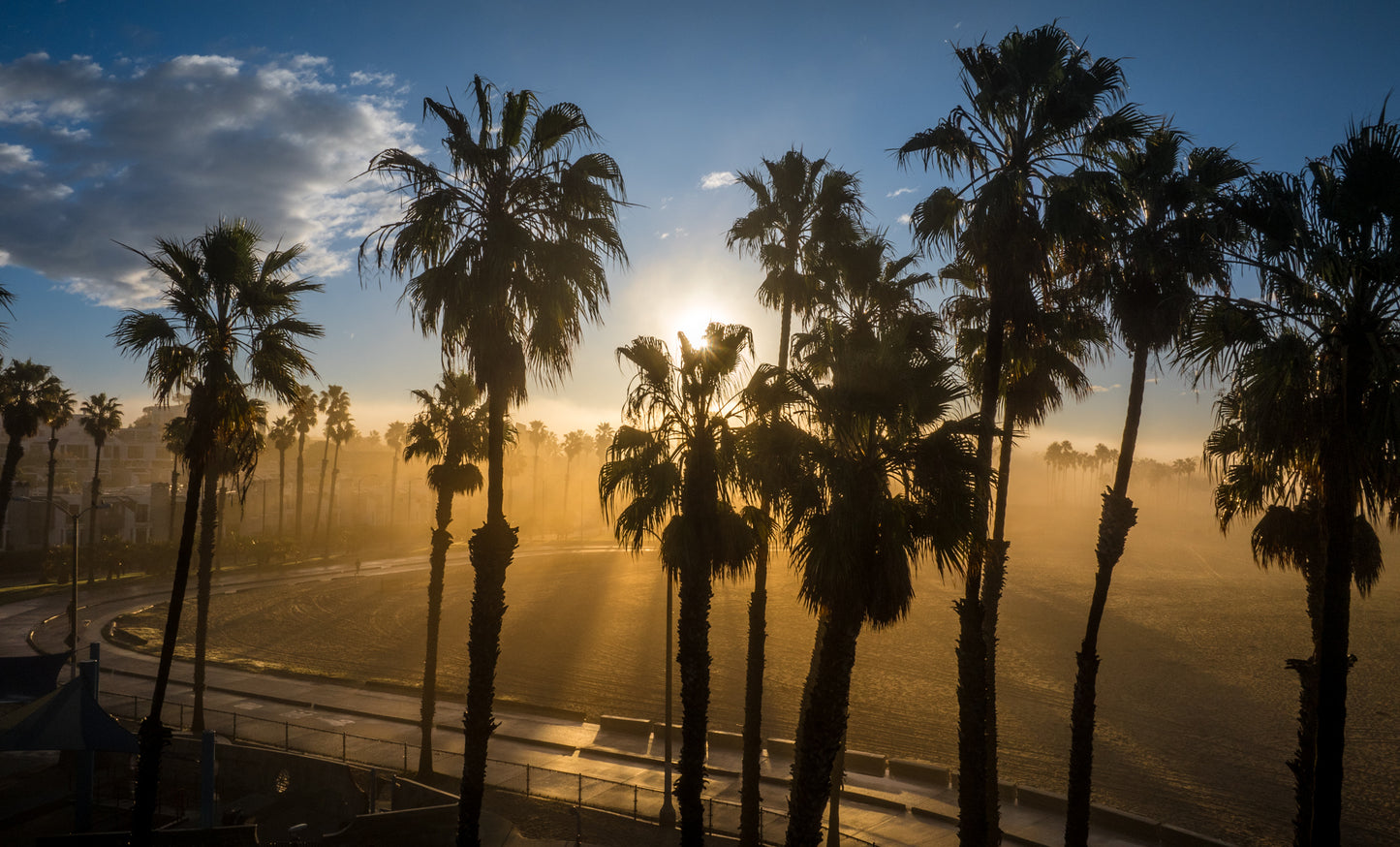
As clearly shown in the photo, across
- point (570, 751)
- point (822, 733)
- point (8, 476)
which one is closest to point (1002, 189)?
point (822, 733)

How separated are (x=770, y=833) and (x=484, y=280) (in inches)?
626

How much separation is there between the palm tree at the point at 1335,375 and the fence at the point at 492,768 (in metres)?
12.4

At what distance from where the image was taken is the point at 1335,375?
8.80m

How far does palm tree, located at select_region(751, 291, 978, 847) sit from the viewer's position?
35.8ft

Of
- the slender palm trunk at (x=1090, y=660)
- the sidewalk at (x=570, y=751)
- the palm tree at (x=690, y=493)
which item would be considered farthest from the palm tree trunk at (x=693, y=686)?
the sidewalk at (x=570, y=751)

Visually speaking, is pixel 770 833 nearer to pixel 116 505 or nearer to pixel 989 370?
pixel 989 370

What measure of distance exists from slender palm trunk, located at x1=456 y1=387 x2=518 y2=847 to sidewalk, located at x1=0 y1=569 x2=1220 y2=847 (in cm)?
780

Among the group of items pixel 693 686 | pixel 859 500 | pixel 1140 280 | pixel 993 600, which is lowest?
pixel 693 686

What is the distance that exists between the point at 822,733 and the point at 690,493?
14.6 ft

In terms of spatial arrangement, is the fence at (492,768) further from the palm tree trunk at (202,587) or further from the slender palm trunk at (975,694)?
the slender palm trunk at (975,694)

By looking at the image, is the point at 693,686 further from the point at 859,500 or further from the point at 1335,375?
the point at 1335,375

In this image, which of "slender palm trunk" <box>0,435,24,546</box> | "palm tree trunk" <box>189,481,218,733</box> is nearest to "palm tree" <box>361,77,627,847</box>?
"palm tree trunk" <box>189,481,218,733</box>

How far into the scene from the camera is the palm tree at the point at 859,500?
35.8ft

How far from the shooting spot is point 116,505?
7450 cm
